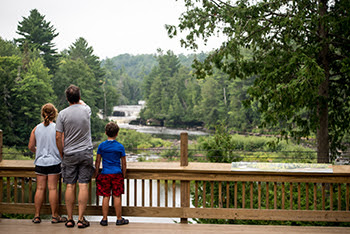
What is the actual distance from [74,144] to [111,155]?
0.38m

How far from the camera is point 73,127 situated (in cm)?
386

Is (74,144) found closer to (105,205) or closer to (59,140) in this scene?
(59,140)

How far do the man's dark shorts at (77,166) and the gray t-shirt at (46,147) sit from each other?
0.43ft

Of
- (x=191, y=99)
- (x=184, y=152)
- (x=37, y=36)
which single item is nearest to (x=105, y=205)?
(x=184, y=152)

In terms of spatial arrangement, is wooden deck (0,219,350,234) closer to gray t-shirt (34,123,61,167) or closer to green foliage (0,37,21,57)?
gray t-shirt (34,123,61,167)

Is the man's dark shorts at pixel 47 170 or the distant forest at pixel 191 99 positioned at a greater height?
the distant forest at pixel 191 99

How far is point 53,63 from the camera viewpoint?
3962cm

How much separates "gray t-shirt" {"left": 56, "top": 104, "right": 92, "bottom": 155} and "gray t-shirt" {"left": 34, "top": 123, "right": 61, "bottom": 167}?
0.15 m

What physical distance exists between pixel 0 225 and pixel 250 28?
7168mm

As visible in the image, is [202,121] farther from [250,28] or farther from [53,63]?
[250,28]

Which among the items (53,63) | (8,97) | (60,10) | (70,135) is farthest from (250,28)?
(60,10)

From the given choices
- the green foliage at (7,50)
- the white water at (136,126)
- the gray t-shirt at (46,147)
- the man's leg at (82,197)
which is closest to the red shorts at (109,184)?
the man's leg at (82,197)

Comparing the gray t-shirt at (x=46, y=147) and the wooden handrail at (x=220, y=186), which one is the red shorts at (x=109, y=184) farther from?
the gray t-shirt at (x=46, y=147)

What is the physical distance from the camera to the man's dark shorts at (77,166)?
390 centimetres
